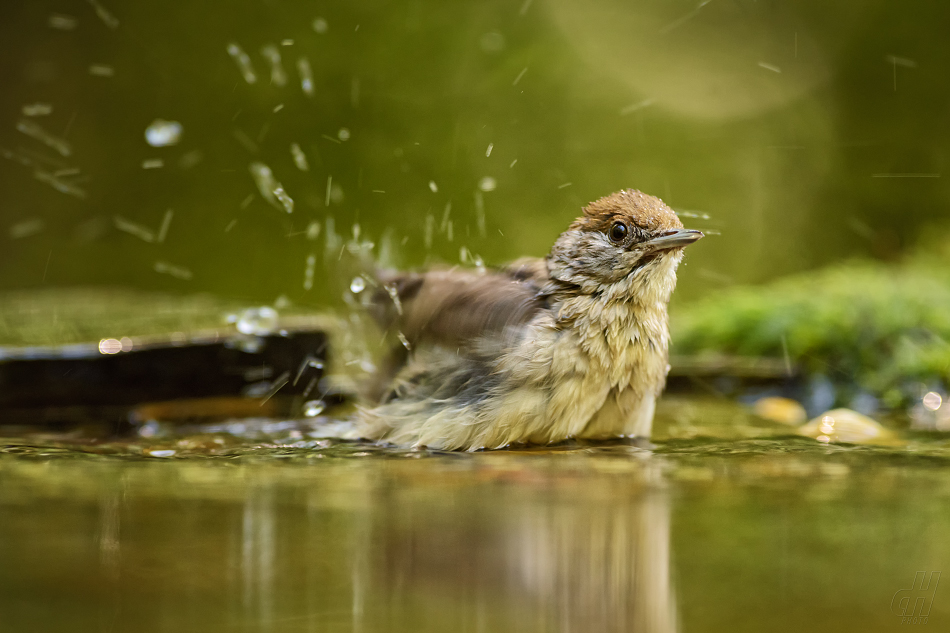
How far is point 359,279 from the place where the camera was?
3.39 meters

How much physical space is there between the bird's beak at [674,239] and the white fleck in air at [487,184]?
14.0 feet

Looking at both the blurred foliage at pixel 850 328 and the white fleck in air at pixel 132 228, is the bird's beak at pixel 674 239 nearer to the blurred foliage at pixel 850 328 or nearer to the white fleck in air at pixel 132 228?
the blurred foliage at pixel 850 328

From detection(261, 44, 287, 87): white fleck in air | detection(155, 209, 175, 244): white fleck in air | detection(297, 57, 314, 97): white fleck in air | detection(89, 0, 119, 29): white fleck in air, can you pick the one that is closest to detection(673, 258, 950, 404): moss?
detection(297, 57, 314, 97): white fleck in air

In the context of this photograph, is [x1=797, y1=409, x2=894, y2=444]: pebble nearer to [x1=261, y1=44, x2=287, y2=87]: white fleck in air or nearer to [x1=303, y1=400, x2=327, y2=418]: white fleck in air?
[x1=303, y1=400, x2=327, y2=418]: white fleck in air

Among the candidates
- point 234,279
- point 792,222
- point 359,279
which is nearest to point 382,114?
point 234,279

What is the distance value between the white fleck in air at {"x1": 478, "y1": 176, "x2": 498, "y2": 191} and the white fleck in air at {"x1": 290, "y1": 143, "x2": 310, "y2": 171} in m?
1.78

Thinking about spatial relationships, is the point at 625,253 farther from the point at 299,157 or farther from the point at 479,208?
the point at 299,157

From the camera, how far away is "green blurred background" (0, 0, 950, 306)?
26.7ft

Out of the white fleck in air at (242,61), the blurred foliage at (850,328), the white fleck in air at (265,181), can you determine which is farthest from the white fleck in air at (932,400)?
the white fleck in air at (242,61)

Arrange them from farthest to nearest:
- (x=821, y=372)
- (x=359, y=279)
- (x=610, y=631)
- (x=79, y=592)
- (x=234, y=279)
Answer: (x=234, y=279) < (x=821, y=372) < (x=359, y=279) < (x=79, y=592) < (x=610, y=631)

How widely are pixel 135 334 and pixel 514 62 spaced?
20.5 ft

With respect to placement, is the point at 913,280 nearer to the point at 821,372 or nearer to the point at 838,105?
the point at 821,372

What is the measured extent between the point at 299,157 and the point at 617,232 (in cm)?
551

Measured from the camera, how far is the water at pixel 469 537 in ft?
3.95
